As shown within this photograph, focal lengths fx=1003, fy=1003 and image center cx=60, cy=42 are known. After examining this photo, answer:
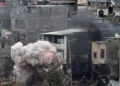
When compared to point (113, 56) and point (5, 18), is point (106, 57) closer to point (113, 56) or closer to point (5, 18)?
point (113, 56)

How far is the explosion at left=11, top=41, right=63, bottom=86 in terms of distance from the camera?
3503 cm

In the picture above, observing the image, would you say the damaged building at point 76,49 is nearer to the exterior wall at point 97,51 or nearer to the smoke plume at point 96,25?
the smoke plume at point 96,25

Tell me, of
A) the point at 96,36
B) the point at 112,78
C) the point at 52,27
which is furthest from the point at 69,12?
the point at 112,78

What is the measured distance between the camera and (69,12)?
→ 149ft

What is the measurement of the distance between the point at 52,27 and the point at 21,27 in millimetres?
1430

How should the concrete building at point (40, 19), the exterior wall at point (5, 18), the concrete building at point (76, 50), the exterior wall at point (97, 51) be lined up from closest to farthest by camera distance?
the exterior wall at point (97, 51) < the concrete building at point (76, 50) < the concrete building at point (40, 19) < the exterior wall at point (5, 18)

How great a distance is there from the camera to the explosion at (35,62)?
115 feet

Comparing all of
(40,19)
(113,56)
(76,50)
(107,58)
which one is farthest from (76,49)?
(40,19)

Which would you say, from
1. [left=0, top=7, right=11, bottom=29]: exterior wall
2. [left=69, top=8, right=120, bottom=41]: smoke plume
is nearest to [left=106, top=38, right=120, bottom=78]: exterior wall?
[left=69, top=8, right=120, bottom=41]: smoke plume

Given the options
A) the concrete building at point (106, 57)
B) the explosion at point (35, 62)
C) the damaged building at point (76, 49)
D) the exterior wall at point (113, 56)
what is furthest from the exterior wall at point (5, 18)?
the explosion at point (35, 62)

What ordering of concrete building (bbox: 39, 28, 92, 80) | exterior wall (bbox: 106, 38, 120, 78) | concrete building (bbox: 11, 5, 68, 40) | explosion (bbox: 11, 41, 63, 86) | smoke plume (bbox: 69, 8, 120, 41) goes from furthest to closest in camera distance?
1. concrete building (bbox: 11, 5, 68, 40)
2. smoke plume (bbox: 69, 8, 120, 41)
3. concrete building (bbox: 39, 28, 92, 80)
4. exterior wall (bbox: 106, 38, 120, 78)
5. explosion (bbox: 11, 41, 63, 86)

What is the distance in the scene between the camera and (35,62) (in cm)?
3503

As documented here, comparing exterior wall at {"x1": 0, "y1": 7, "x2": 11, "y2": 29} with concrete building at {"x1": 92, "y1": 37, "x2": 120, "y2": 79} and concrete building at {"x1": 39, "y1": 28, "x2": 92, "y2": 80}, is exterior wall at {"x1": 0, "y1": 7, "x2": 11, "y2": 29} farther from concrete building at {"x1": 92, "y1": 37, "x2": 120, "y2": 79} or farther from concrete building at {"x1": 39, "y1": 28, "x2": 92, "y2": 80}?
concrete building at {"x1": 92, "y1": 37, "x2": 120, "y2": 79}

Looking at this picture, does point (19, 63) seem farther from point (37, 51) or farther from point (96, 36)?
point (96, 36)
